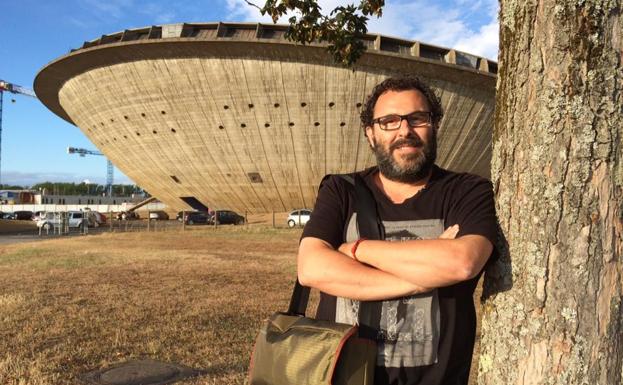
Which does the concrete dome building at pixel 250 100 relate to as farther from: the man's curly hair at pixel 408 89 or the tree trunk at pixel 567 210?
the tree trunk at pixel 567 210

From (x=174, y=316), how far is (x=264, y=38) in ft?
88.5

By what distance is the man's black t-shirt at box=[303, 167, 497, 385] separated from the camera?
1.87m

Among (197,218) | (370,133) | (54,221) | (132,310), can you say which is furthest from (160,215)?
(370,133)

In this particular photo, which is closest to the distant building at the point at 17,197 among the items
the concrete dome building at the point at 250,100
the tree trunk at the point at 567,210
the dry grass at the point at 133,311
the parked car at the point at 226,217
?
the concrete dome building at the point at 250,100

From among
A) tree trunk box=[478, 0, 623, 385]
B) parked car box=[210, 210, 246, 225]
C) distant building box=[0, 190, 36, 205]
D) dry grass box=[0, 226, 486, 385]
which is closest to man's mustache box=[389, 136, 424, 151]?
tree trunk box=[478, 0, 623, 385]

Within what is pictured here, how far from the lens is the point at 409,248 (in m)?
1.86

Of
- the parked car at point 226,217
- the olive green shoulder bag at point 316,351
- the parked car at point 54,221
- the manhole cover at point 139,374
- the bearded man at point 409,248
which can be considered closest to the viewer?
the olive green shoulder bag at point 316,351

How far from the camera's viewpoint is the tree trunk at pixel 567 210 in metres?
1.74

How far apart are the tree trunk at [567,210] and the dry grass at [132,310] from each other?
3.09 metres

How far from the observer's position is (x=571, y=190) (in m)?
1.78

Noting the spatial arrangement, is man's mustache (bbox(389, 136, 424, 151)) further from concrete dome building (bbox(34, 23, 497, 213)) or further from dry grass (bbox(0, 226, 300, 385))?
concrete dome building (bbox(34, 23, 497, 213))

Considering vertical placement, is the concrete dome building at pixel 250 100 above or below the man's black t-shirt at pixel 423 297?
above

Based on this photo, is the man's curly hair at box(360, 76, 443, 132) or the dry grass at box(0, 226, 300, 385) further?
the dry grass at box(0, 226, 300, 385)

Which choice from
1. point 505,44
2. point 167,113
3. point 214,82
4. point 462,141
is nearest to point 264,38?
point 214,82
